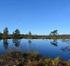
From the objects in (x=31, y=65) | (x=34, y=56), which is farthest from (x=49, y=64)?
(x=34, y=56)

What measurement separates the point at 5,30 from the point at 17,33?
23.0ft

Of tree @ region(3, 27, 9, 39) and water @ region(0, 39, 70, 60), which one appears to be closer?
water @ region(0, 39, 70, 60)

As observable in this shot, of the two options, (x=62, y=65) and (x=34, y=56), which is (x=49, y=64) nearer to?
(x=62, y=65)

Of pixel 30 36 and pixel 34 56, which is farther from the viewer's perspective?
pixel 30 36

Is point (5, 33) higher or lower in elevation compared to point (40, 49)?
higher

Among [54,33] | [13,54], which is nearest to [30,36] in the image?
[54,33]

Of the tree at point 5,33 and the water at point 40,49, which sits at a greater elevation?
the tree at point 5,33

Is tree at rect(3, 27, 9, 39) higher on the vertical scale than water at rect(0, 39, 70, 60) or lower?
higher

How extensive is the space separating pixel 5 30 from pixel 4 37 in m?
4.85

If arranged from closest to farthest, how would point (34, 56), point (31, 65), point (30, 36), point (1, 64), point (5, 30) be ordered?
point (31, 65) < point (1, 64) < point (34, 56) < point (5, 30) < point (30, 36)

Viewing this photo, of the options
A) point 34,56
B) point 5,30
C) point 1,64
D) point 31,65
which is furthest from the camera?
point 5,30

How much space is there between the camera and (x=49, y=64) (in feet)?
36.8

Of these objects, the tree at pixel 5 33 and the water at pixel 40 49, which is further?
the tree at pixel 5 33

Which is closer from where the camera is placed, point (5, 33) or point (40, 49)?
point (40, 49)
